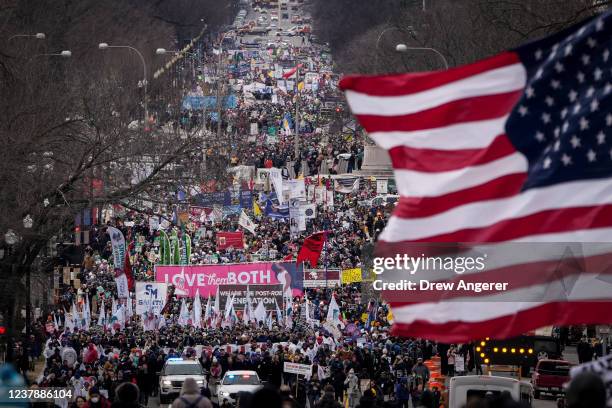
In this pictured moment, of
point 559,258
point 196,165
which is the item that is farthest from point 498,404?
point 196,165

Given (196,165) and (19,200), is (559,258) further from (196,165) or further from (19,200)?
(196,165)

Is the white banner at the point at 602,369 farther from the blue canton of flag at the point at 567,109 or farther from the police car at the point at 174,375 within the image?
the police car at the point at 174,375

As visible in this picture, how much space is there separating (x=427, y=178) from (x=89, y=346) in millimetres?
27118

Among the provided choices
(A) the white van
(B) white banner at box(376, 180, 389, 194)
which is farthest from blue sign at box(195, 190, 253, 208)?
(A) the white van

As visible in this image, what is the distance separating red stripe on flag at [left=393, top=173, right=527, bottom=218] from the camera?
972 centimetres

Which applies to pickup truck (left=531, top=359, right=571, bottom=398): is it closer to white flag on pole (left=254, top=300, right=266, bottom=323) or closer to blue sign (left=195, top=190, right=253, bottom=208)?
white flag on pole (left=254, top=300, right=266, bottom=323)

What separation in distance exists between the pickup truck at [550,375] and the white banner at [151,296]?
9.68 meters

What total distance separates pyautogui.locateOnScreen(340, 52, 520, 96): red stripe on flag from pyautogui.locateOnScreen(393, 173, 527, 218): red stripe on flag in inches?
24.8

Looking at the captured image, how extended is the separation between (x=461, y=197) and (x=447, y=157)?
266 mm

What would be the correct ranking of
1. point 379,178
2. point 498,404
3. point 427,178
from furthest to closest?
point 379,178 → point 498,404 → point 427,178

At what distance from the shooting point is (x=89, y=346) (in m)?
36.3

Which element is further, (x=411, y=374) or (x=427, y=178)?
(x=411, y=374)

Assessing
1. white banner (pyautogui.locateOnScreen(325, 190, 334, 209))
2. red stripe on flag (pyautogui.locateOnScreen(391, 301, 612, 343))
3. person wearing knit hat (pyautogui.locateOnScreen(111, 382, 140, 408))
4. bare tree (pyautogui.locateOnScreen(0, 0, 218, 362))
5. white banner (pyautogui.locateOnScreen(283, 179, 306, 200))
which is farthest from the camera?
white banner (pyautogui.locateOnScreen(325, 190, 334, 209))

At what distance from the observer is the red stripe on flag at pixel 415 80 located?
986 cm
